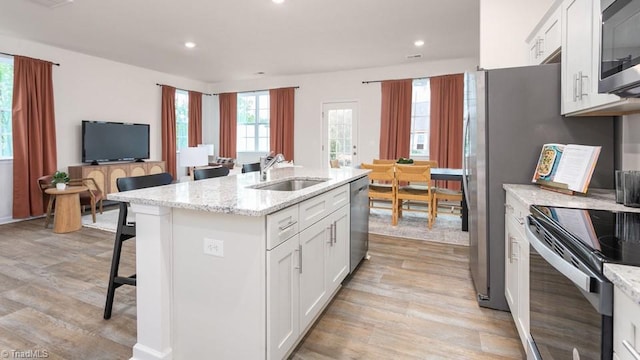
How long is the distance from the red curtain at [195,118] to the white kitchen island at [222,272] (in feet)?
20.9

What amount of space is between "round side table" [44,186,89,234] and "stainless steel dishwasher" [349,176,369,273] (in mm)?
3858

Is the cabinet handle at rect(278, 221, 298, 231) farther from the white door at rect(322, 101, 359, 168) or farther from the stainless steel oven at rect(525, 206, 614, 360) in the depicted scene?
the white door at rect(322, 101, 359, 168)

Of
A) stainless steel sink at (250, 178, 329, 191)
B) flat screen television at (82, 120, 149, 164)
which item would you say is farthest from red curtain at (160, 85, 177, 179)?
stainless steel sink at (250, 178, 329, 191)

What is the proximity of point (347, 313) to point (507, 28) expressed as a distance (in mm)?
3041

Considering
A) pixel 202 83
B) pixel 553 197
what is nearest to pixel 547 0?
pixel 553 197

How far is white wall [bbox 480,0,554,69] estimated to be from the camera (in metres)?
3.16

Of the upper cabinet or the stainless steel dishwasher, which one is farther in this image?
the stainless steel dishwasher

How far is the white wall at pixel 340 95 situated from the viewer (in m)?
6.50

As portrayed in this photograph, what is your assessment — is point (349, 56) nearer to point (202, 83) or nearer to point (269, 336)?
point (202, 83)

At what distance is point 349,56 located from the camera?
592 cm

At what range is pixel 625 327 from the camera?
774 mm

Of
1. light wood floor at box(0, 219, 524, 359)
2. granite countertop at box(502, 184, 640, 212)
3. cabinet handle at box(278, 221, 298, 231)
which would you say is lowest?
light wood floor at box(0, 219, 524, 359)

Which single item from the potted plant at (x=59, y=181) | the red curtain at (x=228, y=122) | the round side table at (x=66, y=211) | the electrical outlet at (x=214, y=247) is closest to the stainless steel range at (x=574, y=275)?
the electrical outlet at (x=214, y=247)

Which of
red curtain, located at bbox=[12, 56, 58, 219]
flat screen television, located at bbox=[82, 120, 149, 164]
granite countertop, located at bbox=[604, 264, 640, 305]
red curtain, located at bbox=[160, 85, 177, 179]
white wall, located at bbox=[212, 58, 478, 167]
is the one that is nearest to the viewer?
granite countertop, located at bbox=[604, 264, 640, 305]
